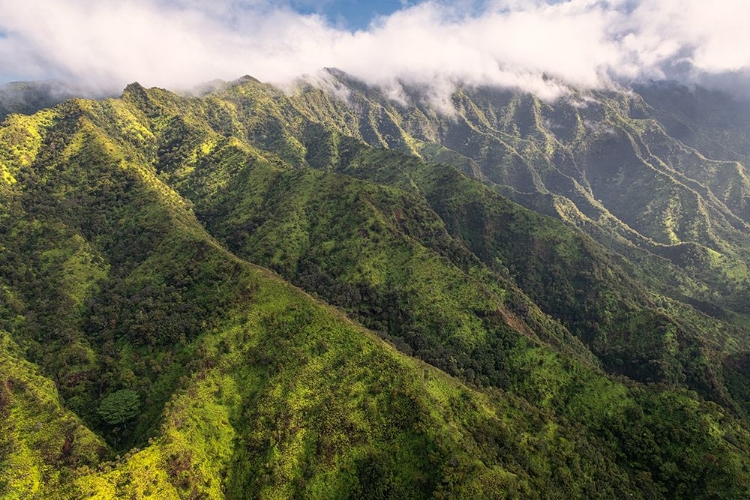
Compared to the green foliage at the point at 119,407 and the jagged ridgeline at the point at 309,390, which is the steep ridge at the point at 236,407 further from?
the green foliage at the point at 119,407

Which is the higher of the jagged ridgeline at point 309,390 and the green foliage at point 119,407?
the jagged ridgeline at point 309,390

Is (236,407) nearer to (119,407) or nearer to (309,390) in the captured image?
(309,390)

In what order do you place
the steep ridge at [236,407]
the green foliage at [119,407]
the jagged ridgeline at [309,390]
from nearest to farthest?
the steep ridge at [236,407]
the jagged ridgeline at [309,390]
the green foliage at [119,407]

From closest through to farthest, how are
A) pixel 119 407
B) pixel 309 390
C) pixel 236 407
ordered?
pixel 119 407 → pixel 236 407 → pixel 309 390

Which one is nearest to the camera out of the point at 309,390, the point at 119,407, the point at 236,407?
the point at 119,407

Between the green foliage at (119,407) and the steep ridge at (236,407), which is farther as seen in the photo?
the green foliage at (119,407)

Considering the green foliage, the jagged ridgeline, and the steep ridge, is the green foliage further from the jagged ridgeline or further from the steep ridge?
the steep ridge

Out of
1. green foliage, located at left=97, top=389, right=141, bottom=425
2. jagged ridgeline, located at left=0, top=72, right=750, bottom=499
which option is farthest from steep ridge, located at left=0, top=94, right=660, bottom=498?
green foliage, located at left=97, top=389, right=141, bottom=425

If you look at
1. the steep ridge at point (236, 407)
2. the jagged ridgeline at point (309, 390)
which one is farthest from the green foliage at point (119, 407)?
the steep ridge at point (236, 407)

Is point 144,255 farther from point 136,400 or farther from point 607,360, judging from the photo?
point 607,360

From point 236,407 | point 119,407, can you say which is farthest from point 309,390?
point 119,407

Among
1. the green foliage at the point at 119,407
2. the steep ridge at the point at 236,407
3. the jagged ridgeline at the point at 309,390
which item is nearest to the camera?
the steep ridge at the point at 236,407

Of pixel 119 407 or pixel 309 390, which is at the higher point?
pixel 309 390
